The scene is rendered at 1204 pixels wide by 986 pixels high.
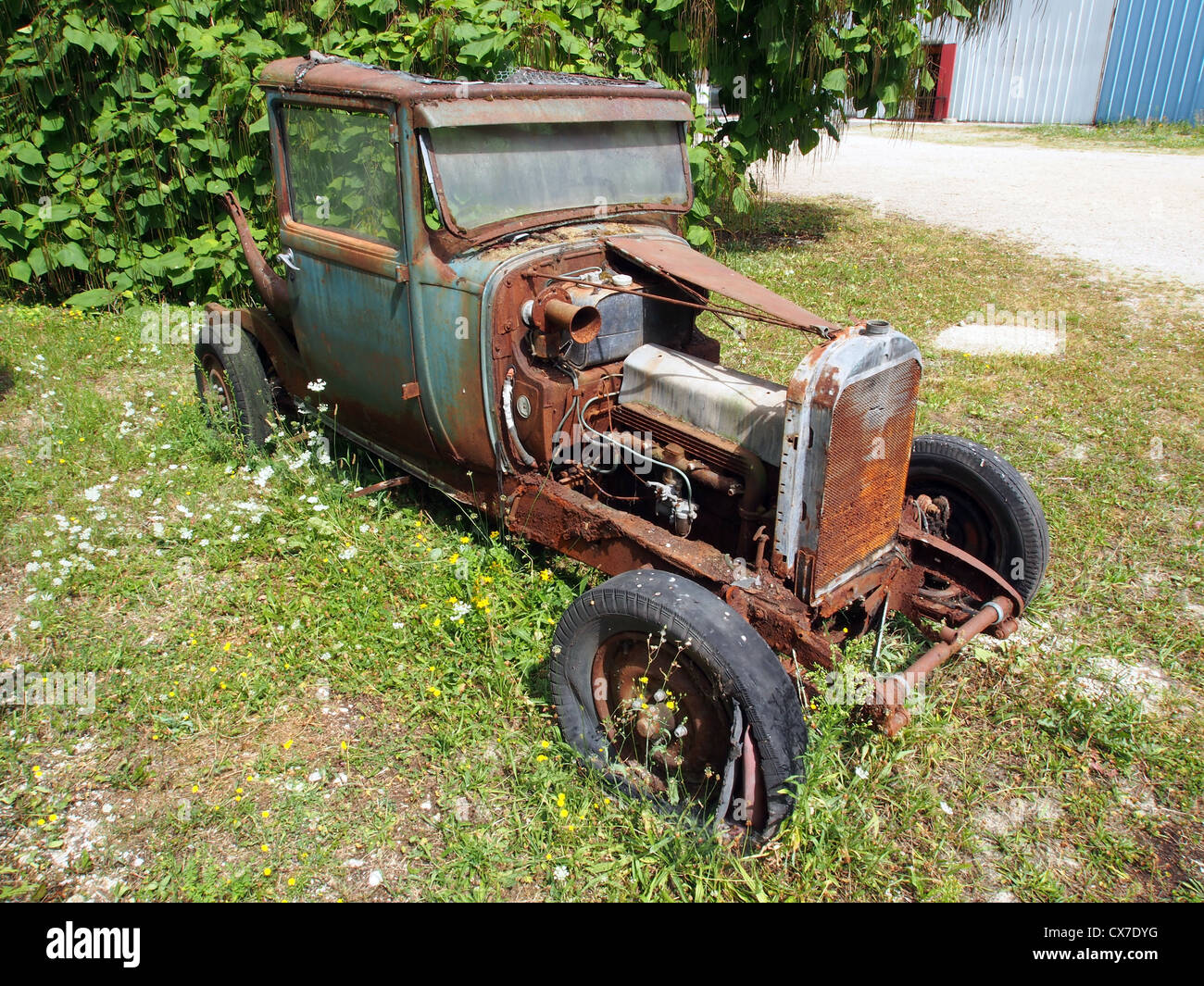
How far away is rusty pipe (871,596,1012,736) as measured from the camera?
270 centimetres

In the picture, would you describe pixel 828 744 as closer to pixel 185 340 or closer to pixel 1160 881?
pixel 1160 881

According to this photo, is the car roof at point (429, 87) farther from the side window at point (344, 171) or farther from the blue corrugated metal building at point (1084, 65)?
the blue corrugated metal building at point (1084, 65)

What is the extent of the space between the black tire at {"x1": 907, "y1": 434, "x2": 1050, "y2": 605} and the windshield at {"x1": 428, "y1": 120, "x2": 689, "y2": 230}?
167 cm

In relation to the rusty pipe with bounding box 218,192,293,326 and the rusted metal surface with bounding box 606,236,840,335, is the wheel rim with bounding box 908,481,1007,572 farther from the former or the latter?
the rusty pipe with bounding box 218,192,293,326

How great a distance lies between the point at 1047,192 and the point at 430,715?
1259 centimetres

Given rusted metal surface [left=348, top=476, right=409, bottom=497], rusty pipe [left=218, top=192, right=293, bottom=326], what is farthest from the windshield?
rusty pipe [left=218, top=192, right=293, bottom=326]

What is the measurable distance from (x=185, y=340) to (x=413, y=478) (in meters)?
3.40

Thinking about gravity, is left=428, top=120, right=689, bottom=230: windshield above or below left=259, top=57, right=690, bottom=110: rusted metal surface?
below

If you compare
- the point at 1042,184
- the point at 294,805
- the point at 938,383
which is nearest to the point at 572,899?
the point at 294,805

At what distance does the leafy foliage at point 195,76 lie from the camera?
643 centimetres

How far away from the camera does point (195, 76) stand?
6.60 meters

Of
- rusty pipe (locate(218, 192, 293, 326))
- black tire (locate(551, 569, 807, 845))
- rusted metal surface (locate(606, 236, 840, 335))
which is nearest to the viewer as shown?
black tire (locate(551, 569, 807, 845))

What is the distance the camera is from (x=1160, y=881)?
2660mm
